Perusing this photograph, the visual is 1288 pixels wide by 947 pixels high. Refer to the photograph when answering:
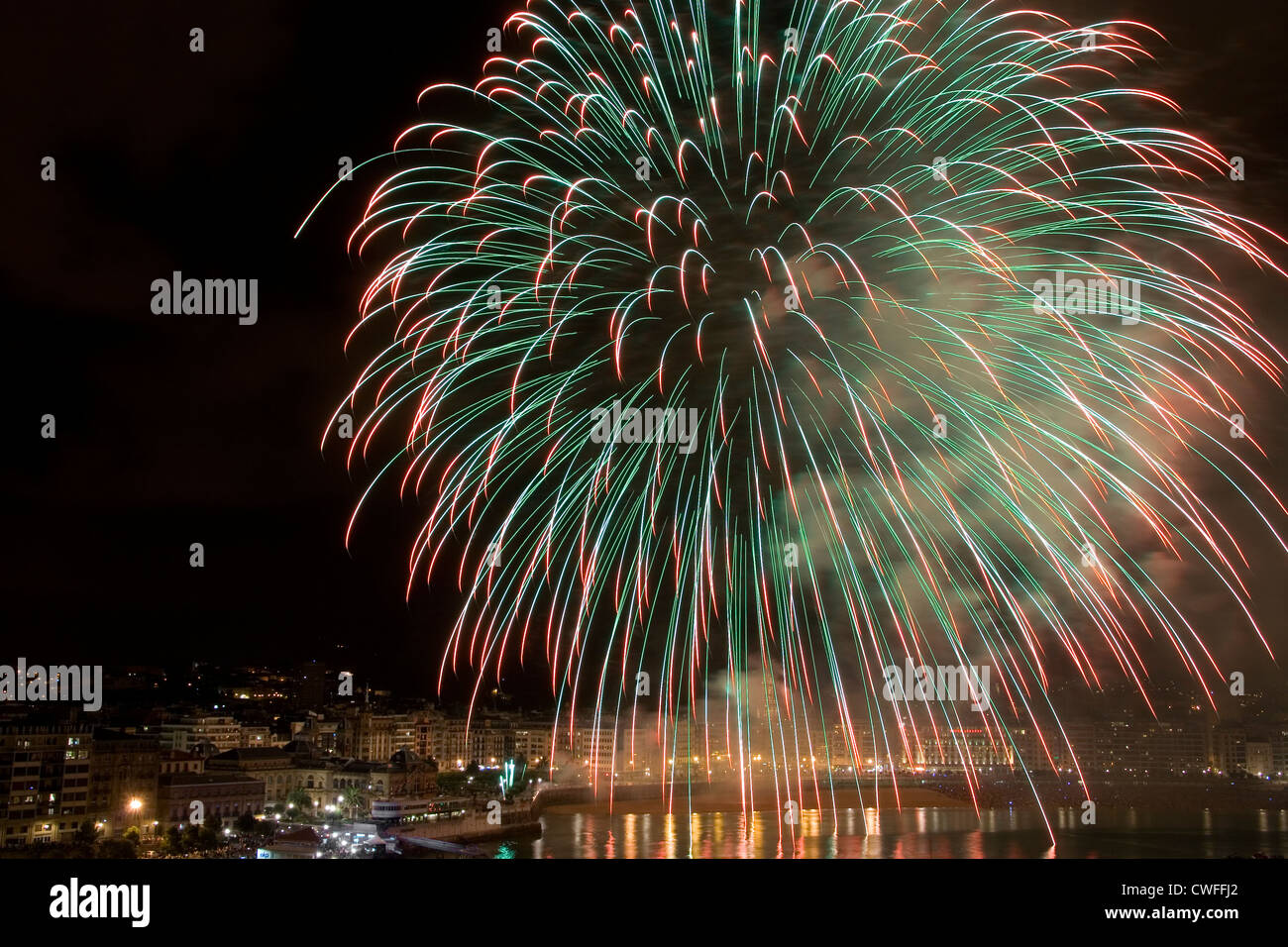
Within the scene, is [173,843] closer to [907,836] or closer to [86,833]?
[86,833]

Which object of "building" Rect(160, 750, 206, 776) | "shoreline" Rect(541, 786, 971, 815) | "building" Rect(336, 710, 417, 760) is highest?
"building" Rect(160, 750, 206, 776)

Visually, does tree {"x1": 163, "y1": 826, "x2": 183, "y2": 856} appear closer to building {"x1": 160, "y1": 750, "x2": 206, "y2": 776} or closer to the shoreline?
building {"x1": 160, "y1": 750, "x2": 206, "y2": 776}

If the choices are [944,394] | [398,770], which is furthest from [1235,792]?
[944,394]

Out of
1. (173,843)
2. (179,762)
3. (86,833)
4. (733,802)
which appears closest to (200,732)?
(179,762)

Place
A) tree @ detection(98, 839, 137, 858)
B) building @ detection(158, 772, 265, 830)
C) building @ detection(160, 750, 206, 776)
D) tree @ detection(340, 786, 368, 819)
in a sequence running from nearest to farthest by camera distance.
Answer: tree @ detection(98, 839, 137, 858) < building @ detection(158, 772, 265, 830) < building @ detection(160, 750, 206, 776) < tree @ detection(340, 786, 368, 819)

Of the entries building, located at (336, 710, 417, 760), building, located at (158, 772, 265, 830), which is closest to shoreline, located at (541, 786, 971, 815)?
building, located at (336, 710, 417, 760)

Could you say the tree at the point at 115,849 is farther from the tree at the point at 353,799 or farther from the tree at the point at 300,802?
the tree at the point at 353,799

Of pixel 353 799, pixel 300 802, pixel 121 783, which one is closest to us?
pixel 121 783

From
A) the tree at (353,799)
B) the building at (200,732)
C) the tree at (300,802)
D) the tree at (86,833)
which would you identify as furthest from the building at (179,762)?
the tree at (353,799)
